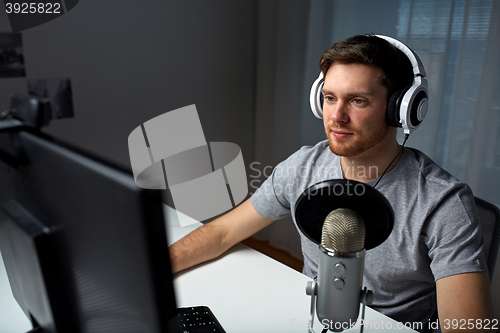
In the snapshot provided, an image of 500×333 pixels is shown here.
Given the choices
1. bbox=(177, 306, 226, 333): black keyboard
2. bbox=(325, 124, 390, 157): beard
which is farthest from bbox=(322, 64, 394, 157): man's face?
bbox=(177, 306, 226, 333): black keyboard

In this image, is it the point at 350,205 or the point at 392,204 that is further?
the point at 392,204

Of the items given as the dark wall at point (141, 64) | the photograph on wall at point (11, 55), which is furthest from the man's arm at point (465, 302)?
the photograph on wall at point (11, 55)

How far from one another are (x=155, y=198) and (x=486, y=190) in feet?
5.71

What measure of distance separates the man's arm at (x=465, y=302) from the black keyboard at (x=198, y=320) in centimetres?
46

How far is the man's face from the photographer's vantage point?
3.32ft

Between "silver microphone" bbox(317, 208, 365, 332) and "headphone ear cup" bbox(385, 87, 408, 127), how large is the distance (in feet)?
1.63

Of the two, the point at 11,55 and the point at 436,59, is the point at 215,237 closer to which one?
the point at 11,55

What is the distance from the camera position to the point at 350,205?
61 centimetres

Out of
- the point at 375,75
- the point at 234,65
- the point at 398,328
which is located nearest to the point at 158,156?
the point at 234,65

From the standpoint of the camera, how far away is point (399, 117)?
3.25ft

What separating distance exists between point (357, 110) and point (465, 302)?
0.51 m

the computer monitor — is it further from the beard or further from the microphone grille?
the beard

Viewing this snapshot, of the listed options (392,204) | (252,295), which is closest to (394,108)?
(392,204)

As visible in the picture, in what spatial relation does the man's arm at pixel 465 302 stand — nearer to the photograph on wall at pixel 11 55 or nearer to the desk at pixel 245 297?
the desk at pixel 245 297
